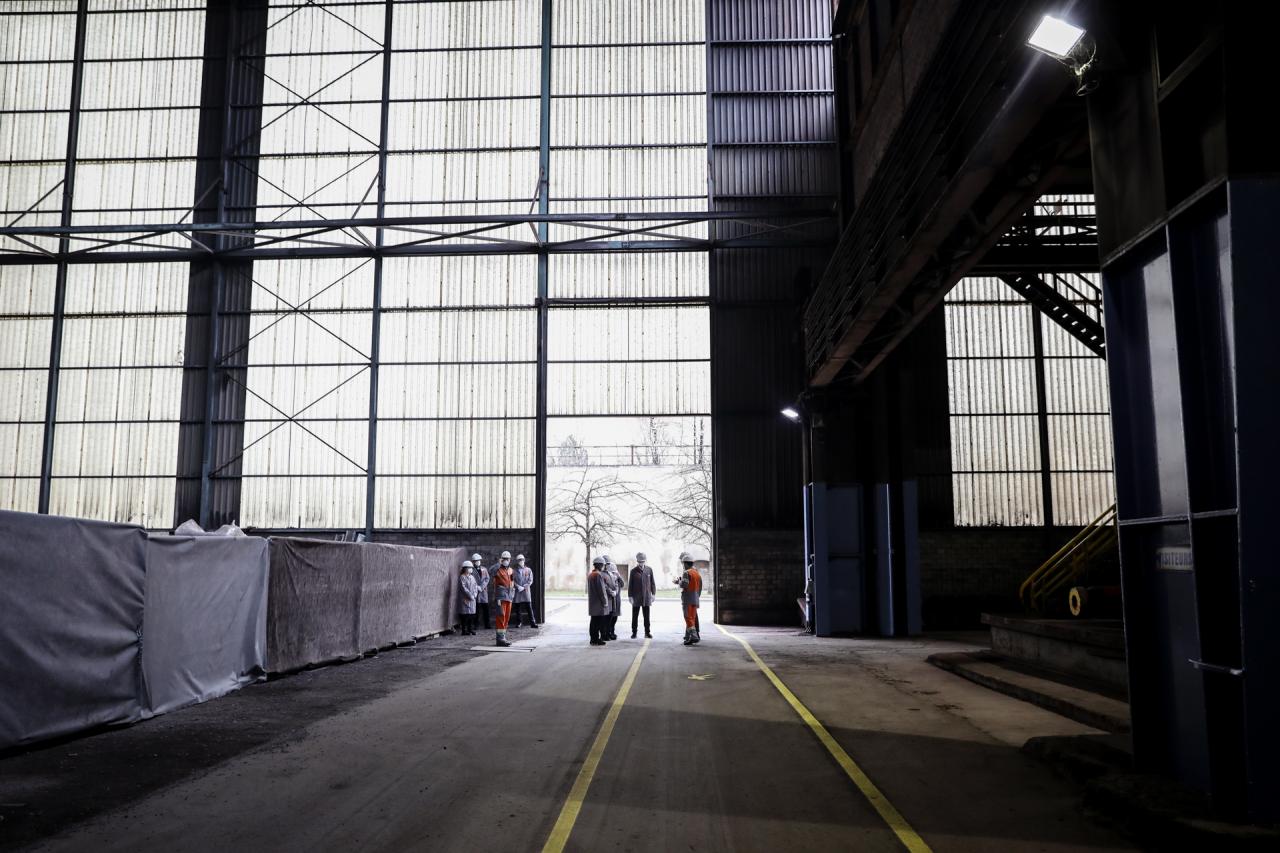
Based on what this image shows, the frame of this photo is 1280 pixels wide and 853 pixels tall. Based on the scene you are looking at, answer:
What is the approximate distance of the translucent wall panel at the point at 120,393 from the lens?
77.8 feet

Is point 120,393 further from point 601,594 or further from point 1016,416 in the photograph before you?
point 1016,416

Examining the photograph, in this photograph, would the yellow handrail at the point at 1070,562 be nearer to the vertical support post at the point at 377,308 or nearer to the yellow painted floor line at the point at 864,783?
the yellow painted floor line at the point at 864,783

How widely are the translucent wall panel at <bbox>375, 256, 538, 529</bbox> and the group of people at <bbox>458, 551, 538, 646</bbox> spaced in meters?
2.03

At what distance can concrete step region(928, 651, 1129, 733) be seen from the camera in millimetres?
7707

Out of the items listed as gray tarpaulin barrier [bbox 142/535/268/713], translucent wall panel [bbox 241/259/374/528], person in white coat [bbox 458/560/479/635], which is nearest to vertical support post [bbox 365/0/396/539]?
translucent wall panel [bbox 241/259/374/528]

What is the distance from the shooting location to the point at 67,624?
752 cm

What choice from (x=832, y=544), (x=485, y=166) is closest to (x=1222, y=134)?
(x=832, y=544)

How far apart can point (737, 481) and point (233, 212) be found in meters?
16.8

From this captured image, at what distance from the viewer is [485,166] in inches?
964

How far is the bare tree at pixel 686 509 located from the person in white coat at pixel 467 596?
26.8 meters

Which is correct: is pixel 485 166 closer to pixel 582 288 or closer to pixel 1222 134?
pixel 582 288

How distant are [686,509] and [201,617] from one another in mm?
39202

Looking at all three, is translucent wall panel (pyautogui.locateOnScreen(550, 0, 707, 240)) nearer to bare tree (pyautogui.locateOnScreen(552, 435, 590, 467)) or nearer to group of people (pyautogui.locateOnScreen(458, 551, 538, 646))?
group of people (pyautogui.locateOnScreen(458, 551, 538, 646))

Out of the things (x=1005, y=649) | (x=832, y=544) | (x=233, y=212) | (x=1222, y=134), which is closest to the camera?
(x=1222, y=134)
